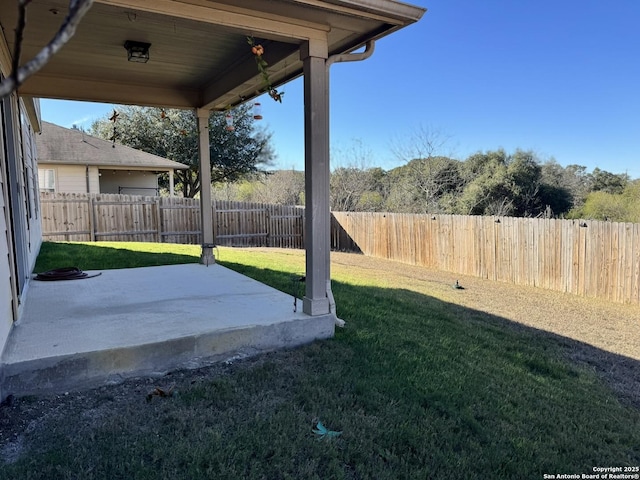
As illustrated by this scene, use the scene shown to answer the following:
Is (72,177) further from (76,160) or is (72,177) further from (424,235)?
(424,235)

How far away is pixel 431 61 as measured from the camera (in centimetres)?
1908

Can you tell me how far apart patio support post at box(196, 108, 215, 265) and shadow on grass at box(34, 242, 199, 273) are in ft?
3.25

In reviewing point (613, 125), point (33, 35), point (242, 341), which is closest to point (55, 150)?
point (33, 35)

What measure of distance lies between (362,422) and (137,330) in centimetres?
186

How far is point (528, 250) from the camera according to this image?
8.80 metres

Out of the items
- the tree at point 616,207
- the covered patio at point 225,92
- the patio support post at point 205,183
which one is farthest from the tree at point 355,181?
the covered patio at point 225,92

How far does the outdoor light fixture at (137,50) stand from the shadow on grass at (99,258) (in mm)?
3382

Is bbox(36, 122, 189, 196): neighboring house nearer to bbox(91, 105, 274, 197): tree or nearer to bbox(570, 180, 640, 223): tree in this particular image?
bbox(91, 105, 274, 197): tree

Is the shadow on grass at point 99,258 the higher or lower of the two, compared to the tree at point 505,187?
lower

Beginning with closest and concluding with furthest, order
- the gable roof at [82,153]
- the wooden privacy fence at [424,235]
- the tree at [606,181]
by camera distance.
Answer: the wooden privacy fence at [424,235] → the gable roof at [82,153] → the tree at [606,181]

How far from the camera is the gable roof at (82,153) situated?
13727 mm

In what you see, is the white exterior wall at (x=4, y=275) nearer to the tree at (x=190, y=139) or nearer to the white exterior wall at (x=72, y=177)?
the white exterior wall at (x=72, y=177)

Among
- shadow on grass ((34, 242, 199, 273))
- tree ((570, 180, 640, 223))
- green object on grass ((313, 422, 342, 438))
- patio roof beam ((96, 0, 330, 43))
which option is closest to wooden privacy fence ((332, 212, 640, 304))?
tree ((570, 180, 640, 223))

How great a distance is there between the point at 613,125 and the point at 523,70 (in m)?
5.04
